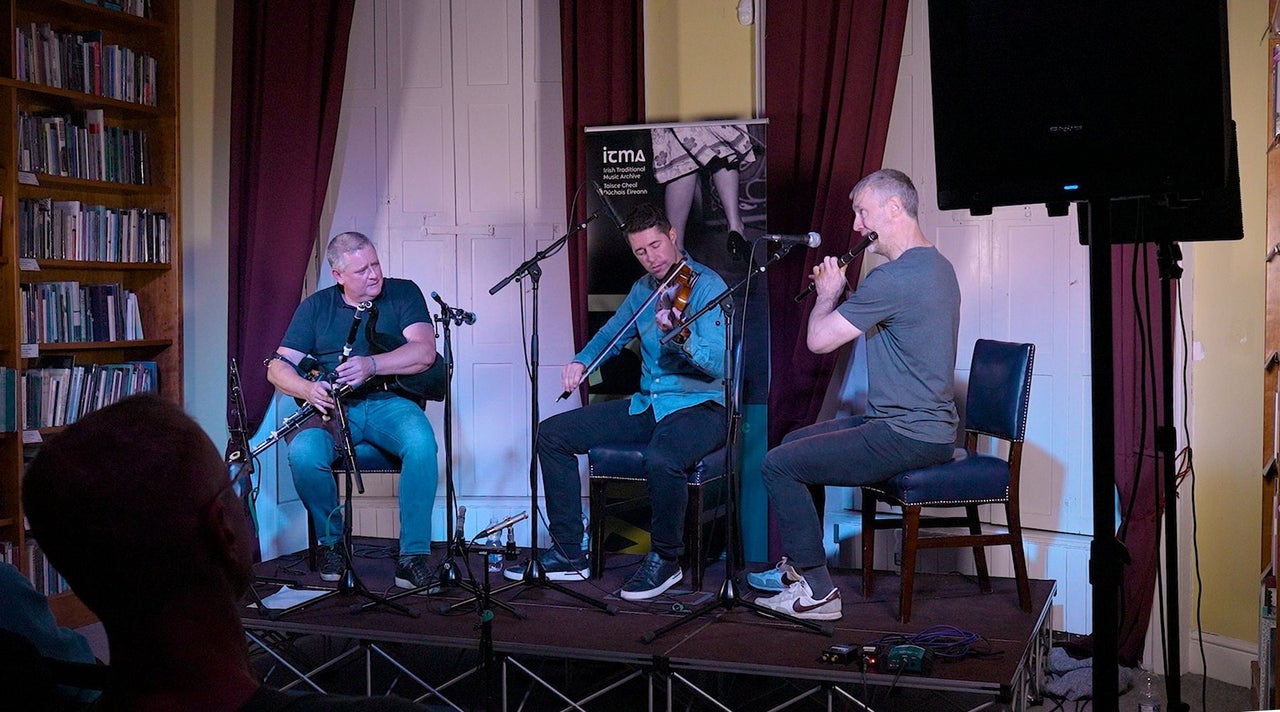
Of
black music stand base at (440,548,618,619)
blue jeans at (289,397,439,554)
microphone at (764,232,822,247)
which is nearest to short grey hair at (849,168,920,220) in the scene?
microphone at (764,232,822,247)

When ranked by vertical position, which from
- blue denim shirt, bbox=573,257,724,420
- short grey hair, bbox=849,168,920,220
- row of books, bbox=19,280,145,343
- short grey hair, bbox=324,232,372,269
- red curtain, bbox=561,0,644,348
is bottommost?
blue denim shirt, bbox=573,257,724,420

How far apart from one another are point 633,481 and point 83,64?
2.71 meters

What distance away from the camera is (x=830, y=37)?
419 centimetres

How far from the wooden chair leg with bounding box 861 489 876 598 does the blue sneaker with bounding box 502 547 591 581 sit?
97 centimetres

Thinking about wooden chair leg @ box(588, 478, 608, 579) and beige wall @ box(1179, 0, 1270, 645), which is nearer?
beige wall @ box(1179, 0, 1270, 645)

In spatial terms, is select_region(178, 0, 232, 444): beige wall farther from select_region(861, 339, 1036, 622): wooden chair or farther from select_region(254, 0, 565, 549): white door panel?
select_region(861, 339, 1036, 622): wooden chair

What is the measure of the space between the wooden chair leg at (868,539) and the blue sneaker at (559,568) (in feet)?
3.19

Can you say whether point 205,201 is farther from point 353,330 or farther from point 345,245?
point 353,330

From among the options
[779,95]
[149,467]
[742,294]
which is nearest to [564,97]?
[779,95]

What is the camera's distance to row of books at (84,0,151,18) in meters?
4.36

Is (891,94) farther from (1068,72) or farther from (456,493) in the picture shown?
(456,493)

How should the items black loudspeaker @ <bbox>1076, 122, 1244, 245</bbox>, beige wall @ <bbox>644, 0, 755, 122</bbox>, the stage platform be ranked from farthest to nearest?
1. beige wall @ <bbox>644, 0, 755, 122</bbox>
2. the stage platform
3. black loudspeaker @ <bbox>1076, 122, 1244, 245</bbox>

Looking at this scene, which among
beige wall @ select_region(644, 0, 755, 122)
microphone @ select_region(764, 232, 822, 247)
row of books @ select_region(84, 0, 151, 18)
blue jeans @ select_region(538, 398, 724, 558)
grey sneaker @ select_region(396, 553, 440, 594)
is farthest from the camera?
beige wall @ select_region(644, 0, 755, 122)

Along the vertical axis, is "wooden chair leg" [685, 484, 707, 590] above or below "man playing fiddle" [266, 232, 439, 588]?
below
